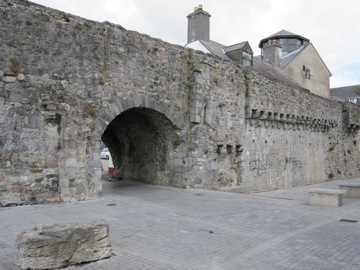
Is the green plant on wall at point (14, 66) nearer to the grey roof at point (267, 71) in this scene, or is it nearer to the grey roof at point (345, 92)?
the grey roof at point (267, 71)

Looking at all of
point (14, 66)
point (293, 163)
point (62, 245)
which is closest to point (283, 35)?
point (293, 163)

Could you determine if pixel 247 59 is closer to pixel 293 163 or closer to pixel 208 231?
pixel 293 163

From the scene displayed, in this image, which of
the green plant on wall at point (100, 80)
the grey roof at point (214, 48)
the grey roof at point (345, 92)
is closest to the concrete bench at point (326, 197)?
the green plant on wall at point (100, 80)

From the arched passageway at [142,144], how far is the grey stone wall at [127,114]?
5cm

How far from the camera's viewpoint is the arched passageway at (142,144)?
Answer: 11.3 metres

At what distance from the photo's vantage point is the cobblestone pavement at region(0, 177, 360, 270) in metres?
4.14

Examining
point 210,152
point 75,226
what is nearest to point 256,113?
point 210,152

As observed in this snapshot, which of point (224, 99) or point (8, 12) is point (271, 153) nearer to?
point (224, 99)

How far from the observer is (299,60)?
29.5 meters

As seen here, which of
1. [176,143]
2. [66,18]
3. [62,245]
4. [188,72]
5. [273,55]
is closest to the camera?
[62,245]

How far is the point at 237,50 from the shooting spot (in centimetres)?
1877

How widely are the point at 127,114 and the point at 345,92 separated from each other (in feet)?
123

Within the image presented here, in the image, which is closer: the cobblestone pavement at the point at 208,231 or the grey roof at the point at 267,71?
the cobblestone pavement at the point at 208,231

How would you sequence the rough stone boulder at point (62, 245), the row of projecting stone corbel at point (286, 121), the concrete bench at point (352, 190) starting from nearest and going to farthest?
the rough stone boulder at point (62, 245) → the concrete bench at point (352, 190) → the row of projecting stone corbel at point (286, 121)
